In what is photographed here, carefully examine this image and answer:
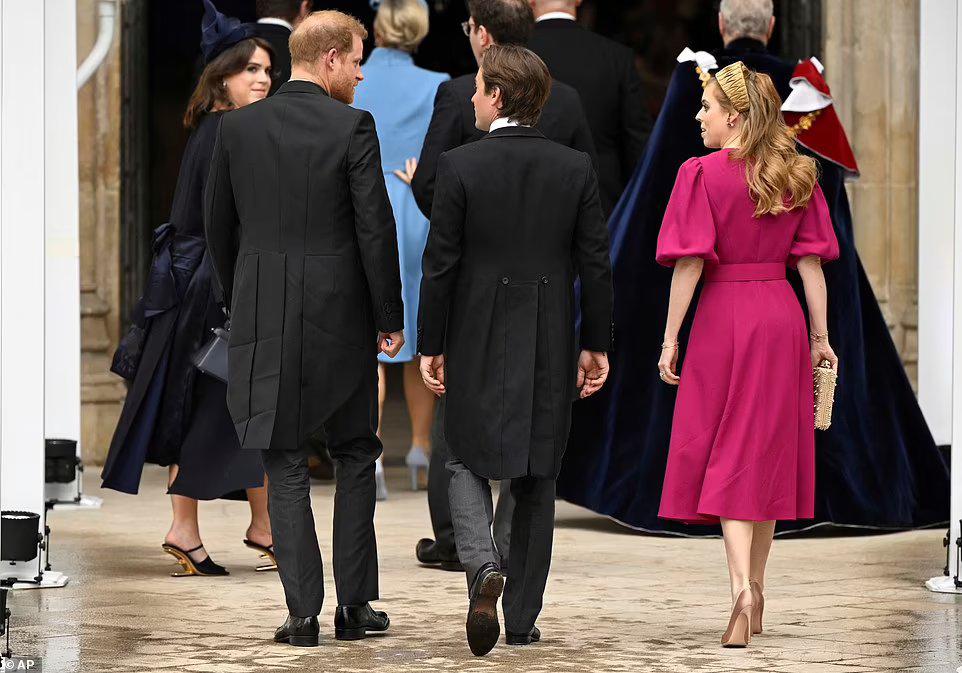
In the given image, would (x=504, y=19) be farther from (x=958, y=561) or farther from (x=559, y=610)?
(x=958, y=561)

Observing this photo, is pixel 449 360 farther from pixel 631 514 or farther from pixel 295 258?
pixel 631 514

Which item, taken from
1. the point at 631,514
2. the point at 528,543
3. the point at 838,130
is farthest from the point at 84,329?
the point at 528,543

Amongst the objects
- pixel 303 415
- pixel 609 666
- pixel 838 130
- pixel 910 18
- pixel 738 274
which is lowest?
pixel 609 666

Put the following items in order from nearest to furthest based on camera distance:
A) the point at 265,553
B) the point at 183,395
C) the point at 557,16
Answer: the point at 183,395
the point at 265,553
the point at 557,16

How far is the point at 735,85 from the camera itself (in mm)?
5246

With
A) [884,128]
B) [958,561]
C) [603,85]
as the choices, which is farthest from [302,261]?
[884,128]

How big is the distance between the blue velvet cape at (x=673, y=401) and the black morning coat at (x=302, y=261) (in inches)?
82.8

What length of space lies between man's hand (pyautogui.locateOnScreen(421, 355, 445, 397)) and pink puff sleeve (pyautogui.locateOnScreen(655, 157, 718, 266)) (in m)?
0.64

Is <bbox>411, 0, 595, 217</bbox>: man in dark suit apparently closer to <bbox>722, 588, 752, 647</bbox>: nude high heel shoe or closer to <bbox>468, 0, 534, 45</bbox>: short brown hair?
<bbox>468, 0, 534, 45</bbox>: short brown hair

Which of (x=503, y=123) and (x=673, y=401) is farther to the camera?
(x=673, y=401)

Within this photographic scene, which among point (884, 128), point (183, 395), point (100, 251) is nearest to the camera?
point (183, 395)

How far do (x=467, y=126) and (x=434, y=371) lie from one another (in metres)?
1.31

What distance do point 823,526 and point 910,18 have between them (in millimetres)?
2676

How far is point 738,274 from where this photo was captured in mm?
5227
